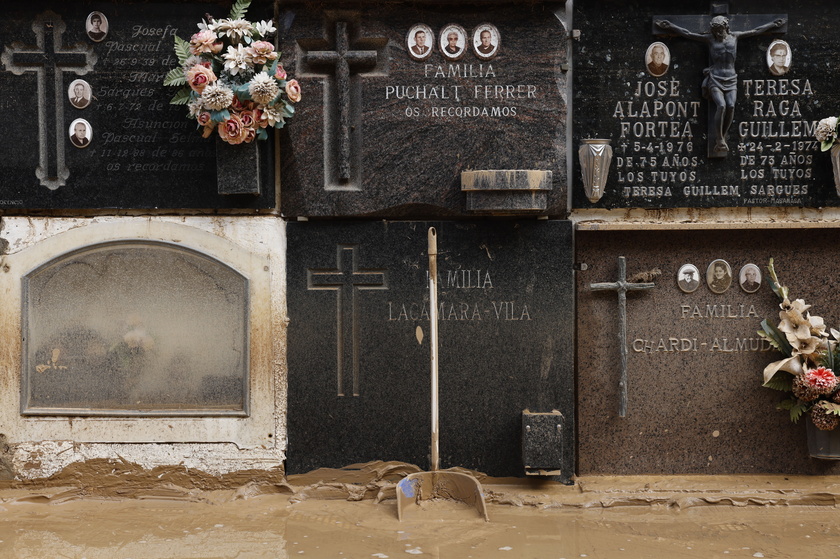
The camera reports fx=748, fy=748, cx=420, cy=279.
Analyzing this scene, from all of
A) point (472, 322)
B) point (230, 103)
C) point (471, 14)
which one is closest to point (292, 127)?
point (230, 103)

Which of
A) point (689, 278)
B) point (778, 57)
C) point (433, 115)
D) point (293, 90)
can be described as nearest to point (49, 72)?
point (293, 90)

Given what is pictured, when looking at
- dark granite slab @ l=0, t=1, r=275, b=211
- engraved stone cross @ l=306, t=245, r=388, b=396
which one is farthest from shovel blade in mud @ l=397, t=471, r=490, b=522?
dark granite slab @ l=0, t=1, r=275, b=211

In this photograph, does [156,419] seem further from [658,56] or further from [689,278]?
[658,56]

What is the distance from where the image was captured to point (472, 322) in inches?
181

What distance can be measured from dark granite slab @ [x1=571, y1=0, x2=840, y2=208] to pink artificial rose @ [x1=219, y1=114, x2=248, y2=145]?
1996 millimetres

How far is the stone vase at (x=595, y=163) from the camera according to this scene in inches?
176

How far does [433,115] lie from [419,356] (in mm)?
1472

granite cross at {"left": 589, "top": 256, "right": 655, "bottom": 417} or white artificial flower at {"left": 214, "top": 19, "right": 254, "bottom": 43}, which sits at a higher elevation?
white artificial flower at {"left": 214, "top": 19, "right": 254, "bottom": 43}

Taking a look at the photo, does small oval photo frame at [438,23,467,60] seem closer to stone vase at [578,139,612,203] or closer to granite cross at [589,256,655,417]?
stone vase at [578,139,612,203]

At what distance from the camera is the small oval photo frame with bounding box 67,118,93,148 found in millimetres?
4480

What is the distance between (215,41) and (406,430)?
2557 millimetres

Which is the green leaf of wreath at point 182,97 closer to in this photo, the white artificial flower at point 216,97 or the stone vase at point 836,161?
the white artificial flower at point 216,97

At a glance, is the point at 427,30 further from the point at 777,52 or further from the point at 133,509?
the point at 133,509

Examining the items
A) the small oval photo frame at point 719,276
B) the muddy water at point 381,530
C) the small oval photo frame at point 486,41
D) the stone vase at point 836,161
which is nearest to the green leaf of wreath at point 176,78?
the small oval photo frame at point 486,41
